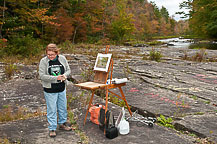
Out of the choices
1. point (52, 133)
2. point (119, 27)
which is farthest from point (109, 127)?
point (119, 27)

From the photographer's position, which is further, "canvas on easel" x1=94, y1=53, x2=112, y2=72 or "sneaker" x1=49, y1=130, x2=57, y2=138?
"canvas on easel" x1=94, y1=53, x2=112, y2=72

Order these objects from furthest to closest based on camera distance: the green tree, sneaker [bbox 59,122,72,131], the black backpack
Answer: the green tree < sneaker [bbox 59,122,72,131] < the black backpack

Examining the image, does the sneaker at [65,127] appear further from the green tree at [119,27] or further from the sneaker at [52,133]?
the green tree at [119,27]

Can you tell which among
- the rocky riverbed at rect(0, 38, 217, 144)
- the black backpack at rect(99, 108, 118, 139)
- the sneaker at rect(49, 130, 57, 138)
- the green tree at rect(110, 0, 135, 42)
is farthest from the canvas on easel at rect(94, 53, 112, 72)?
the green tree at rect(110, 0, 135, 42)

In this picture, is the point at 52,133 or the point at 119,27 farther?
the point at 119,27

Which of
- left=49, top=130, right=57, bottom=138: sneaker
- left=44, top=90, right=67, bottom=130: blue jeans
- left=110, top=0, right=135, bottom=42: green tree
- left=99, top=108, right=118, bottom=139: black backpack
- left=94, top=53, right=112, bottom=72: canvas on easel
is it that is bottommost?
left=49, top=130, right=57, bottom=138: sneaker

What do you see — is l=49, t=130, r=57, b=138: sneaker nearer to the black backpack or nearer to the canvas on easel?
the black backpack

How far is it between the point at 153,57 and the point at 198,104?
27.1 feet

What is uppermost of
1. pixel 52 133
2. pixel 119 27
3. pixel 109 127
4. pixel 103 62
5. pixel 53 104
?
pixel 119 27

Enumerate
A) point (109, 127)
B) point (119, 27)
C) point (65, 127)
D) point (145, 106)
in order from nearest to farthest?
point (109, 127)
point (65, 127)
point (145, 106)
point (119, 27)

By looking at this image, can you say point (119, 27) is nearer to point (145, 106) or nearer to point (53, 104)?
point (145, 106)

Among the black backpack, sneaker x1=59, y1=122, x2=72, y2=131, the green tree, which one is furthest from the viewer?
the green tree

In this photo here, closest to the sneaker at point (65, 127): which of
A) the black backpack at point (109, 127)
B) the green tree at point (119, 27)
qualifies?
the black backpack at point (109, 127)

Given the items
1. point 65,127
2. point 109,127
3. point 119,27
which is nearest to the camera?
point 109,127
